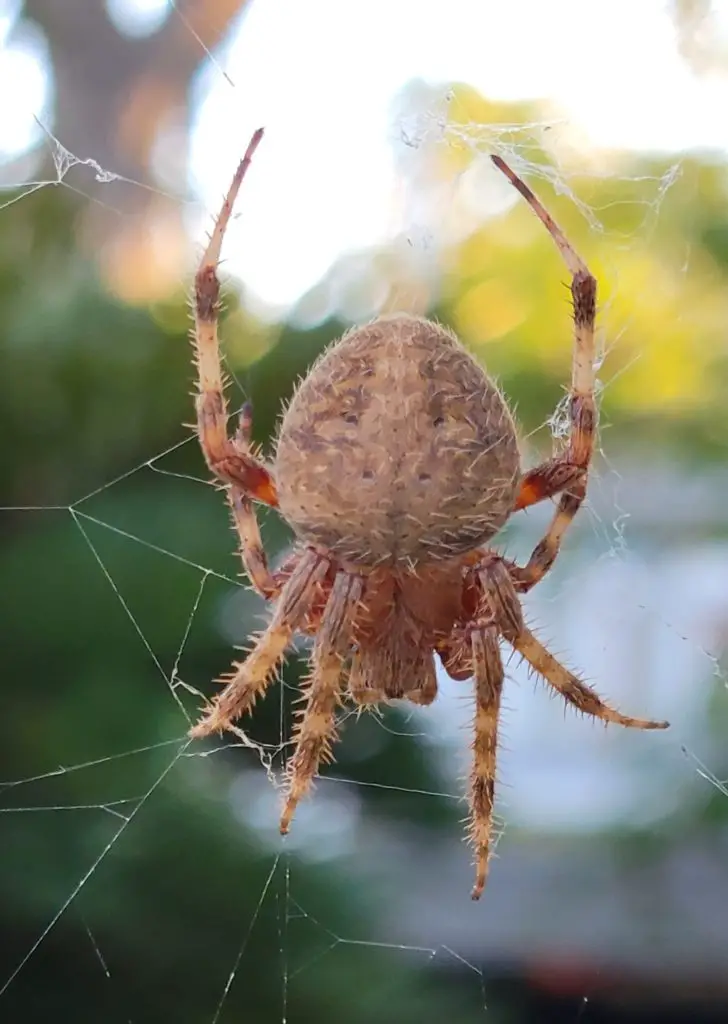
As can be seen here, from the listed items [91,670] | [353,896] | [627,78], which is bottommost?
[353,896]

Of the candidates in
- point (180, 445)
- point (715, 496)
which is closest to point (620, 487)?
point (715, 496)

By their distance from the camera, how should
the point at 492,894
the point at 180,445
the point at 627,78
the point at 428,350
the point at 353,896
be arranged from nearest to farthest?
the point at 428,350 < the point at 353,896 < the point at 180,445 < the point at 627,78 < the point at 492,894

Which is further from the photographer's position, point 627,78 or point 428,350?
point 627,78

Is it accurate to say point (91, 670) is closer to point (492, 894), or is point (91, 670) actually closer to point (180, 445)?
point (180, 445)

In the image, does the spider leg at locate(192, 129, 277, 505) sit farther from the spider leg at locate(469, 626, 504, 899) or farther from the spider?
the spider leg at locate(469, 626, 504, 899)

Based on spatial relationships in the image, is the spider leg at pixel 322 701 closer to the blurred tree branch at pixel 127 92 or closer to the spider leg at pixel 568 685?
the spider leg at pixel 568 685

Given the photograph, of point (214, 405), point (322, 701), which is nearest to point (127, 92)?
point (214, 405)

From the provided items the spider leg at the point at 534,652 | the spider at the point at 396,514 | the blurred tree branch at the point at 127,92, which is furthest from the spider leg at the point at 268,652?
the blurred tree branch at the point at 127,92
